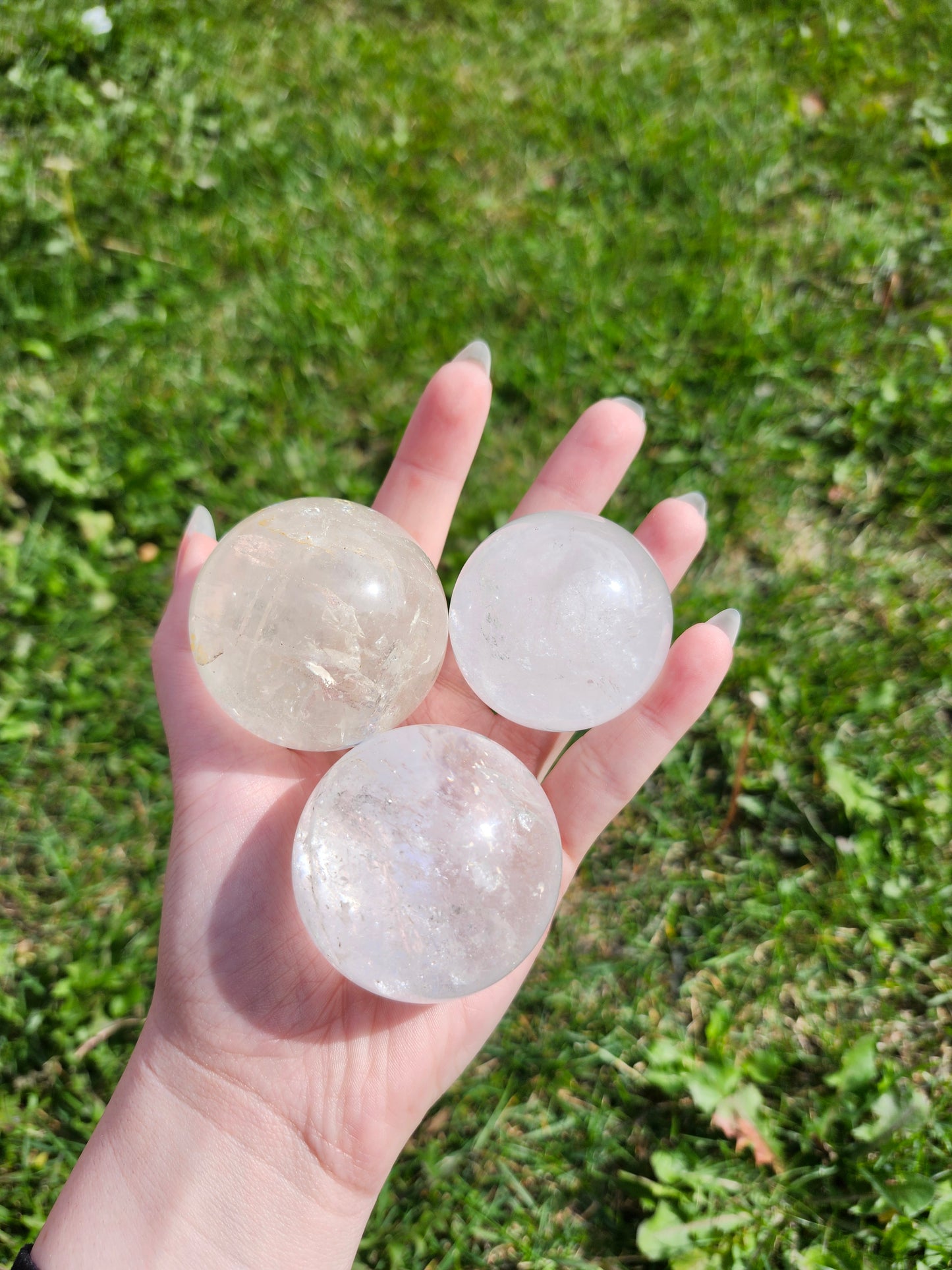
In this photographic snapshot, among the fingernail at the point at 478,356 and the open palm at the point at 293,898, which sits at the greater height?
the fingernail at the point at 478,356

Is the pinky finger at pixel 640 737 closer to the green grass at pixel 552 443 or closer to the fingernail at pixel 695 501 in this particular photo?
the fingernail at pixel 695 501

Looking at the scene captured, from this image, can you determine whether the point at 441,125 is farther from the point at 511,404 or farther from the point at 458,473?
the point at 458,473

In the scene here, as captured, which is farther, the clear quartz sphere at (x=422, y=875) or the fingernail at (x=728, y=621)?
the fingernail at (x=728, y=621)

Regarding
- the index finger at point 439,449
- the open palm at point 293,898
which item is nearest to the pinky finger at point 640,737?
the open palm at point 293,898

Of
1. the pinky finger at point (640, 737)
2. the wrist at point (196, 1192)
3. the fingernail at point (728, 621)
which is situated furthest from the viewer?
the fingernail at point (728, 621)

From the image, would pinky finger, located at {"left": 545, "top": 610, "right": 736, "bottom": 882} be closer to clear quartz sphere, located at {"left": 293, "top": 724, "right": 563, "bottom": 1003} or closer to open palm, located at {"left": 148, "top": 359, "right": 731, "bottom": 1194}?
open palm, located at {"left": 148, "top": 359, "right": 731, "bottom": 1194}

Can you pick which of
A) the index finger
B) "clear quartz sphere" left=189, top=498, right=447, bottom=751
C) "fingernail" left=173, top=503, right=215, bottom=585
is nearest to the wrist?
"clear quartz sphere" left=189, top=498, right=447, bottom=751
